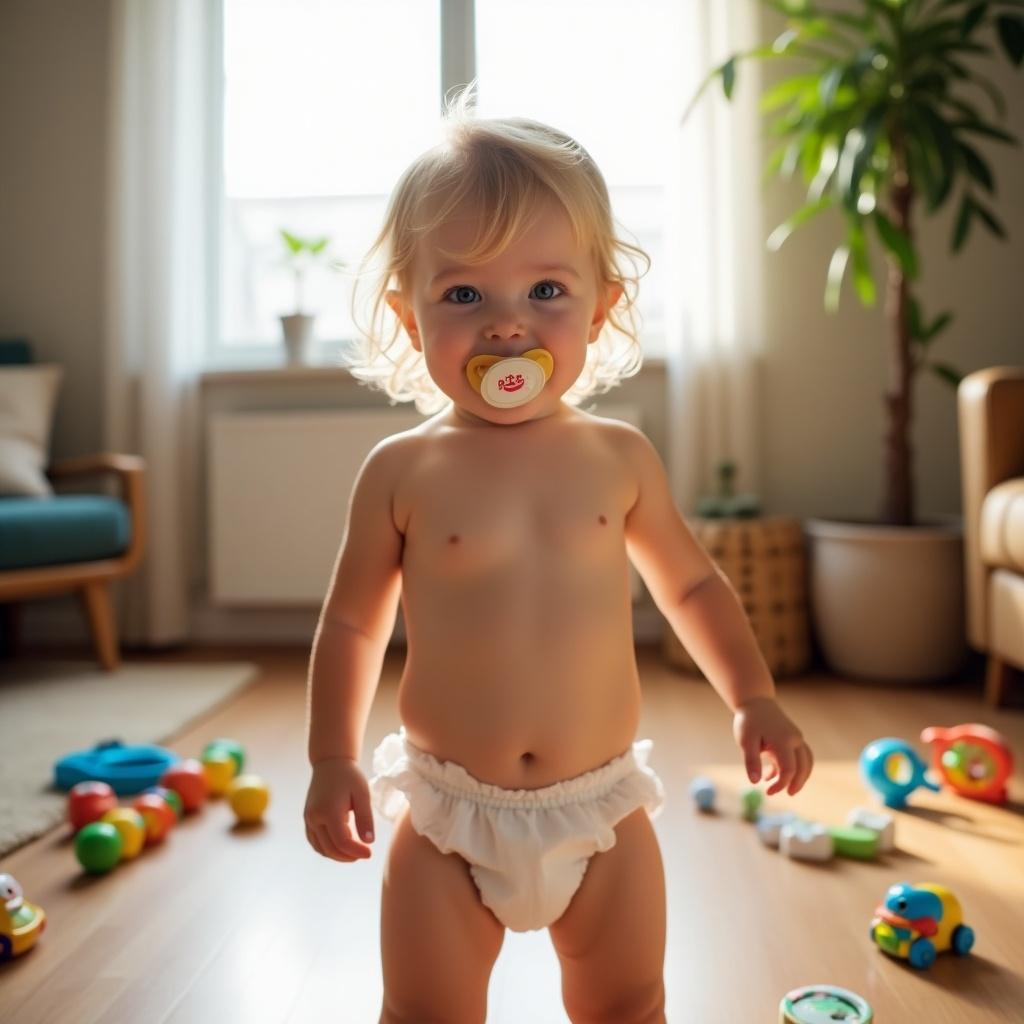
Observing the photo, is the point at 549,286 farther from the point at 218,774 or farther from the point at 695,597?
the point at 218,774

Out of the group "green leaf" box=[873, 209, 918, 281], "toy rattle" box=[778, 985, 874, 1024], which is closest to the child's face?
"toy rattle" box=[778, 985, 874, 1024]

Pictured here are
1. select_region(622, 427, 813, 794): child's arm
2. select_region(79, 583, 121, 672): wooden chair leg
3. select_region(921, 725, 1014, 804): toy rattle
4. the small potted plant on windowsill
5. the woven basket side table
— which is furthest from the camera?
the small potted plant on windowsill

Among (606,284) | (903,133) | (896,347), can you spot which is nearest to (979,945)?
(606,284)

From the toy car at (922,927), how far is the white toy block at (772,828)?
30cm

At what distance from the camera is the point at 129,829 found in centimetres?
132

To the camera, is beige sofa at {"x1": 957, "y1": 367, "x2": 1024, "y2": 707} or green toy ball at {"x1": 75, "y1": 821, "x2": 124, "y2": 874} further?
beige sofa at {"x1": 957, "y1": 367, "x2": 1024, "y2": 707}

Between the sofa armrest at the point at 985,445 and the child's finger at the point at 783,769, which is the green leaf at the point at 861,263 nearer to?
the sofa armrest at the point at 985,445

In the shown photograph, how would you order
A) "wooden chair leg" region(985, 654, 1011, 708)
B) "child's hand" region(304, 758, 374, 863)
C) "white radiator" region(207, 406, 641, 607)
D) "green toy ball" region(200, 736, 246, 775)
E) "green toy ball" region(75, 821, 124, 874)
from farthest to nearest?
"white radiator" region(207, 406, 641, 607) → "wooden chair leg" region(985, 654, 1011, 708) → "green toy ball" region(200, 736, 246, 775) → "green toy ball" region(75, 821, 124, 874) → "child's hand" region(304, 758, 374, 863)

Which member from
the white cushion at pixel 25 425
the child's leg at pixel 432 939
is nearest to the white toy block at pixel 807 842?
the child's leg at pixel 432 939

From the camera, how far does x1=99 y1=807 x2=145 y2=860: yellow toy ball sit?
131 centimetres

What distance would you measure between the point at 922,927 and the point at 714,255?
202 centimetres

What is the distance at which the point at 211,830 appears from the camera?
4.68 ft

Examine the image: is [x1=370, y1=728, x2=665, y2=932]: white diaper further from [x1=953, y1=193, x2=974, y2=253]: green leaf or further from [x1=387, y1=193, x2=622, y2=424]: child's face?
[x1=953, y1=193, x2=974, y2=253]: green leaf

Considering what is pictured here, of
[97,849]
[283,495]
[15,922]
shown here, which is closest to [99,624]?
[283,495]
